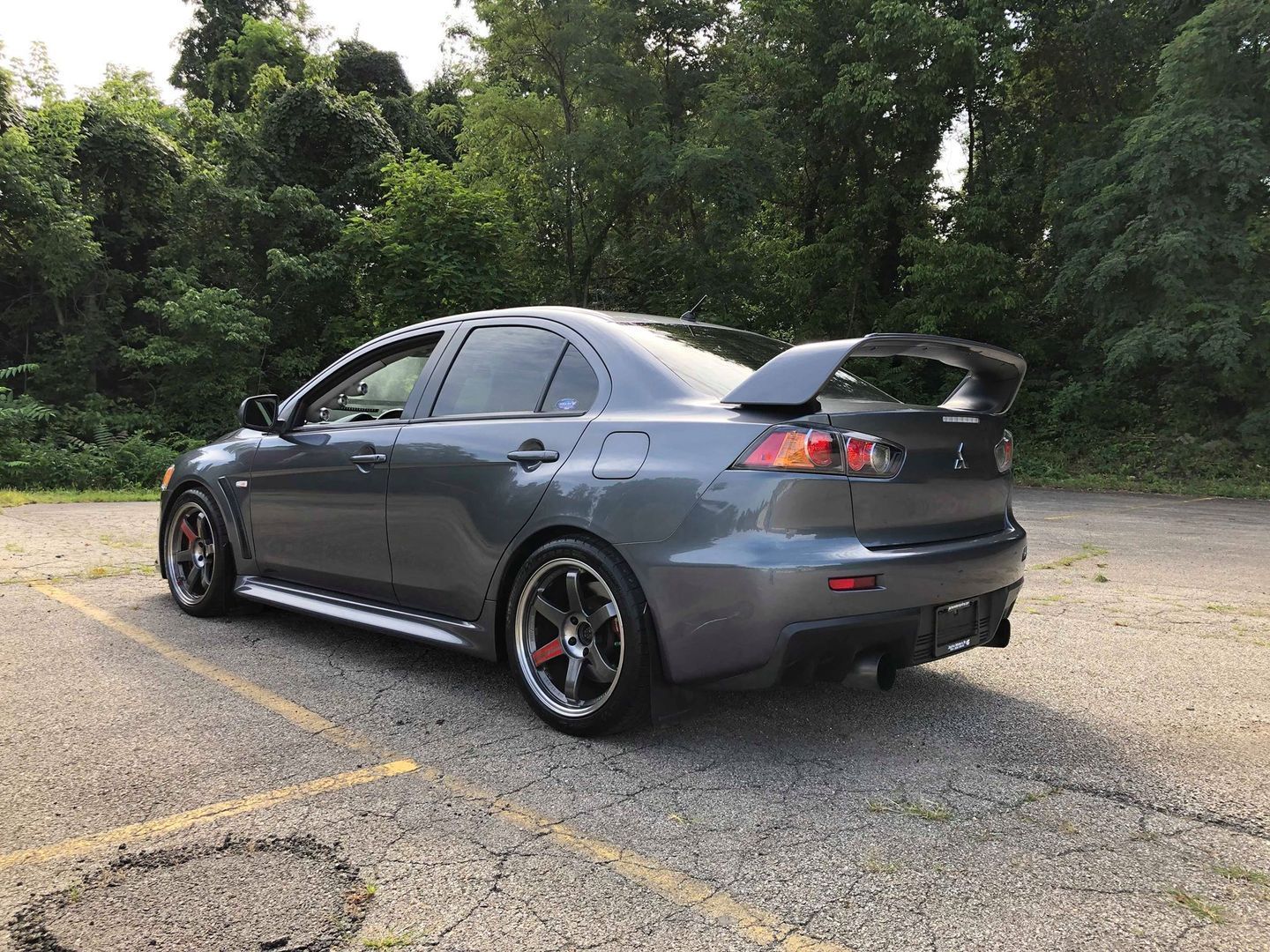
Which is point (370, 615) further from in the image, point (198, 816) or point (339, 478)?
point (198, 816)

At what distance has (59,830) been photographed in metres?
2.54

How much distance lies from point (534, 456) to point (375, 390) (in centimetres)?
149

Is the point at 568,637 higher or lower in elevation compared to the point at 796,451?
lower

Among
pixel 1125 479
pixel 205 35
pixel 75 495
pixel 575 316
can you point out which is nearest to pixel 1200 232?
pixel 1125 479

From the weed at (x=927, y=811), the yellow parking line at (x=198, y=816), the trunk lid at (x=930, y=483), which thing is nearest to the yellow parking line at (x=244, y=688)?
the yellow parking line at (x=198, y=816)

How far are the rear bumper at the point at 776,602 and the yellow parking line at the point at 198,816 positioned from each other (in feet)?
3.34

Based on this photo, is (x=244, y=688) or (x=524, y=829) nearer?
(x=524, y=829)

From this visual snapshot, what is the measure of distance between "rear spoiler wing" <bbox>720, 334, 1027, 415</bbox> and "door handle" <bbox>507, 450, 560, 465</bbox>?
2.30ft

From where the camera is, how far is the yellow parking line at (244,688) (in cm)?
328

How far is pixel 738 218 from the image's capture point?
728 inches

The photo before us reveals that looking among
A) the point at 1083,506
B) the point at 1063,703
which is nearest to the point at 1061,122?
the point at 1083,506

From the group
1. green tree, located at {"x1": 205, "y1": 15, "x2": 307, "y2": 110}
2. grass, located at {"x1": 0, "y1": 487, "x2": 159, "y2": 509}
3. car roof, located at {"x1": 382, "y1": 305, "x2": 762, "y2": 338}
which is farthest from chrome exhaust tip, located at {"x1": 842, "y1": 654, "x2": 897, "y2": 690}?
green tree, located at {"x1": 205, "y1": 15, "x2": 307, "y2": 110}

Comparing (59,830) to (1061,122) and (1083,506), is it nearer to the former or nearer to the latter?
(1083,506)

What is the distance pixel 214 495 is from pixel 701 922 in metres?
3.94
